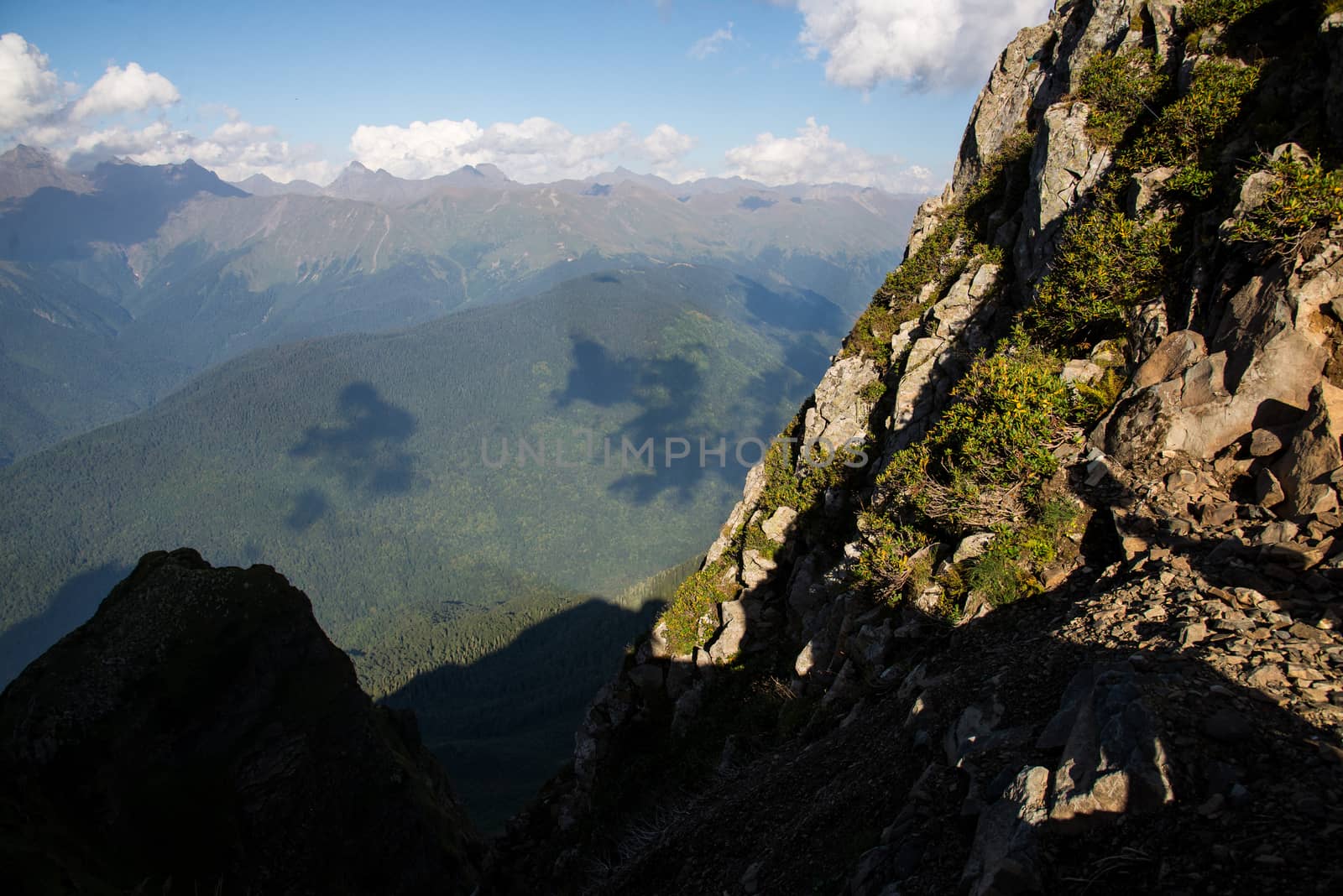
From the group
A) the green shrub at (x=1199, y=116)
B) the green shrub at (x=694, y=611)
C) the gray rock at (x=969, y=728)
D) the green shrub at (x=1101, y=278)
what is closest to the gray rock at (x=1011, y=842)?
the gray rock at (x=969, y=728)

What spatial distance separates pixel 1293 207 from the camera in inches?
411

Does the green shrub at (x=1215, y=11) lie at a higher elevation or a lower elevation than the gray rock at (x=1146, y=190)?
higher

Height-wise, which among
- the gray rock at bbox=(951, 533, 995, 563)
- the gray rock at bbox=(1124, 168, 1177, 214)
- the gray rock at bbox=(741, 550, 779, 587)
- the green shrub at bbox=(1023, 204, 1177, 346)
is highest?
the gray rock at bbox=(1124, 168, 1177, 214)

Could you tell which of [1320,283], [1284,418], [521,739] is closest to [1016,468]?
[1284,418]

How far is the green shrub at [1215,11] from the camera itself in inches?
670

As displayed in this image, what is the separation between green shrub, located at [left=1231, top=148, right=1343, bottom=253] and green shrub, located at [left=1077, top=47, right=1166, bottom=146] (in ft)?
29.3

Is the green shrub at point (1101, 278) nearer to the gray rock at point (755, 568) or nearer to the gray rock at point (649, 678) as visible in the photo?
the gray rock at point (755, 568)

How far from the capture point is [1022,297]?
19.0m

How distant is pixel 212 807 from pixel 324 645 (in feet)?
36.3

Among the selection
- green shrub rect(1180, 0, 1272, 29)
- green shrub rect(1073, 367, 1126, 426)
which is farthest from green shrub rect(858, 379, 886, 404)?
green shrub rect(1180, 0, 1272, 29)

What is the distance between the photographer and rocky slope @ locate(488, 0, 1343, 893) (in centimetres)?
609

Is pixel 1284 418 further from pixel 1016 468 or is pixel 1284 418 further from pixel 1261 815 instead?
pixel 1261 815

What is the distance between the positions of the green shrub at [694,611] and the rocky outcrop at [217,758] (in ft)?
88.5

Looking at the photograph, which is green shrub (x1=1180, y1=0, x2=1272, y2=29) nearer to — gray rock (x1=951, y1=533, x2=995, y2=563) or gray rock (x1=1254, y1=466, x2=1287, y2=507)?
gray rock (x1=1254, y1=466, x2=1287, y2=507)
